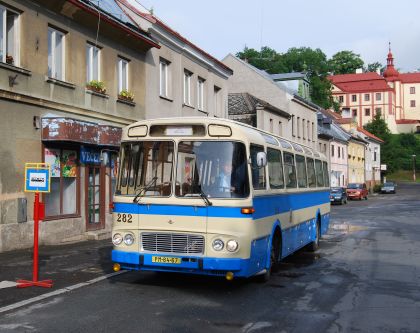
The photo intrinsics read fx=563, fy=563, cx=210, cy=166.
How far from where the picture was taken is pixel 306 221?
13219 mm

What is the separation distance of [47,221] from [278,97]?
1336 inches

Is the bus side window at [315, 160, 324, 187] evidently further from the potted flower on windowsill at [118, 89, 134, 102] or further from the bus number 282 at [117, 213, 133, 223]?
the potted flower on windowsill at [118, 89, 134, 102]

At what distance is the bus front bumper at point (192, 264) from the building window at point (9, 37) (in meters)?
7.73

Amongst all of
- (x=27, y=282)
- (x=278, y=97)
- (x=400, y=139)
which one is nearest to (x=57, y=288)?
(x=27, y=282)

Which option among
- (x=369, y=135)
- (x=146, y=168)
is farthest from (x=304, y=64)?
(x=146, y=168)

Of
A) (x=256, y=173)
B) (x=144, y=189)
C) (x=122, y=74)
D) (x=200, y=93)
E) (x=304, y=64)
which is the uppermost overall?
(x=304, y=64)

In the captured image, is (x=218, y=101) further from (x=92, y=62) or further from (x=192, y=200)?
(x=192, y=200)

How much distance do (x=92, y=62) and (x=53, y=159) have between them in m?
3.93

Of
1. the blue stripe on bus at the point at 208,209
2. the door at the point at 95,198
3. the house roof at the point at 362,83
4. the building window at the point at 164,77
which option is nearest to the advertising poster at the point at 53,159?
the door at the point at 95,198

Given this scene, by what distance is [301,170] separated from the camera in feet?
42.0

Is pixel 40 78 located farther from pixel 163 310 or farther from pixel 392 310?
pixel 392 310

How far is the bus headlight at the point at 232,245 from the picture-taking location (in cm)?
823

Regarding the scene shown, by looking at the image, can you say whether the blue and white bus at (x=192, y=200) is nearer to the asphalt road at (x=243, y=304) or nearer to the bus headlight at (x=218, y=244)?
the bus headlight at (x=218, y=244)

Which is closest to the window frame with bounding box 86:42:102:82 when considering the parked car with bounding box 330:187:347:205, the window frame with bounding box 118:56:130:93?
the window frame with bounding box 118:56:130:93
